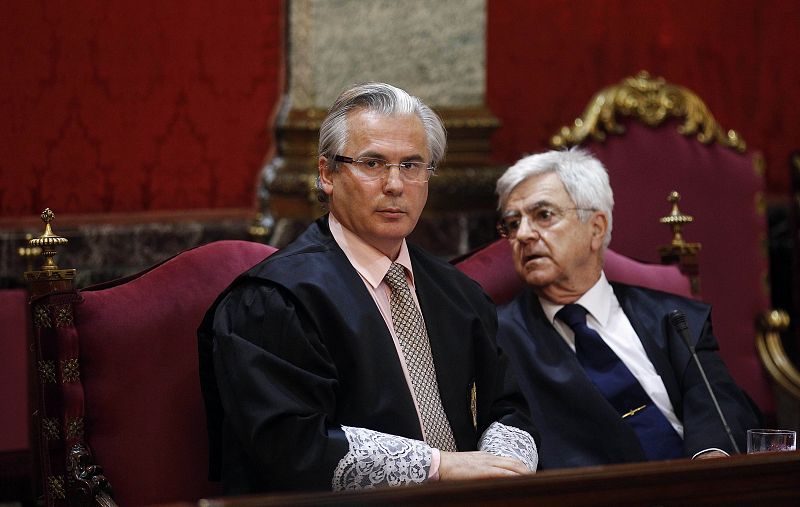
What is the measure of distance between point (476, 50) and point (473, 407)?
1.90 metres

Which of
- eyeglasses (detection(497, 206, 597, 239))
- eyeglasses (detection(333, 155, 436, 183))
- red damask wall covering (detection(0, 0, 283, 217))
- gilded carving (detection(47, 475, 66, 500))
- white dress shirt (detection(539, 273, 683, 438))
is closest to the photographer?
gilded carving (detection(47, 475, 66, 500))

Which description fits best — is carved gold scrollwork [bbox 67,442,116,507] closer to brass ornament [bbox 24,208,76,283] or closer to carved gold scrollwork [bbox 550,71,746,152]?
brass ornament [bbox 24,208,76,283]

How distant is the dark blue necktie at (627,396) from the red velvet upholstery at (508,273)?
0.29 meters

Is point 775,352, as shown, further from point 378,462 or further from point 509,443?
point 378,462

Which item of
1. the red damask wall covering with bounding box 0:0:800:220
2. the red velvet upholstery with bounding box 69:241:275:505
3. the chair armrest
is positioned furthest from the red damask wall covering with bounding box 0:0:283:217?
the chair armrest

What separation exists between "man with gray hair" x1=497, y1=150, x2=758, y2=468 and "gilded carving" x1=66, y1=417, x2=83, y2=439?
116 cm

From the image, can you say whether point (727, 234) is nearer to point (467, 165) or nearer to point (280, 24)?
point (467, 165)

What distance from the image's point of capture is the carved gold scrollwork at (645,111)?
4.12 metres

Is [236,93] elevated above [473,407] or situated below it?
above

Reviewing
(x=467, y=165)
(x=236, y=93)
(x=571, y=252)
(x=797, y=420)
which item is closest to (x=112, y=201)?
(x=236, y=93)

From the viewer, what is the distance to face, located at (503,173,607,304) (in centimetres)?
315

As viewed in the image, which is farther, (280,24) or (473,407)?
(280,24)

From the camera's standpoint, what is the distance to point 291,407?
2.16 m

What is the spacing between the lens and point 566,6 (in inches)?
180
